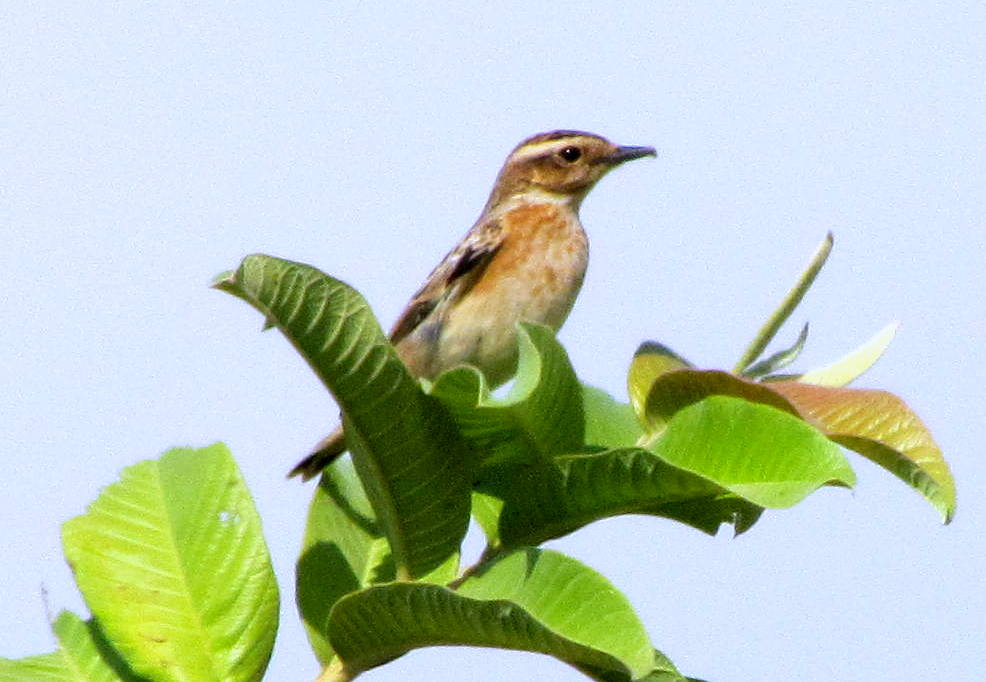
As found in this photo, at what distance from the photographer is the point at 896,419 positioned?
10.2ft

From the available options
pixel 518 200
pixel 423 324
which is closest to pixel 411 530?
pixel 423 324

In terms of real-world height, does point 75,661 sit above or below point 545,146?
below

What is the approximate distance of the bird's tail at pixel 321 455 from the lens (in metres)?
5.86

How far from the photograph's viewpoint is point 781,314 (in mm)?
3619

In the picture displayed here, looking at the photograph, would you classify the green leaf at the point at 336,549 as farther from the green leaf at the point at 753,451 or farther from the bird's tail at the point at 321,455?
the bird's tail at the point at 321,455

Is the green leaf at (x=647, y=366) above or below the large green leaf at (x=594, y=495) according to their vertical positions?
above

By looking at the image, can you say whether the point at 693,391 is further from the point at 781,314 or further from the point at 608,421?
the point at 781,314

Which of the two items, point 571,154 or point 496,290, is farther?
point 571,154

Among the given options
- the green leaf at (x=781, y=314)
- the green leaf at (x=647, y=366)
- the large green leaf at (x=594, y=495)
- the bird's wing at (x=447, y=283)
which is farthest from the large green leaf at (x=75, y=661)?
the bird's wing at (x=447, y=283)

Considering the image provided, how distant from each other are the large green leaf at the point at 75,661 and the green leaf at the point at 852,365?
1.80 meters

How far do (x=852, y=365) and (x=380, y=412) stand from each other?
55.7 inches

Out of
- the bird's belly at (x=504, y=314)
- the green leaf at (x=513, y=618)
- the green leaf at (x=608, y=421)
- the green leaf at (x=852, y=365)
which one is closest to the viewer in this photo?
the green leaf at (x=513, y=618)

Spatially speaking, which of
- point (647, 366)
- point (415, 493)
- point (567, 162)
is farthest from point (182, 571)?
point (567, 162)

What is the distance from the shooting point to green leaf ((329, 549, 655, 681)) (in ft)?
8.39
